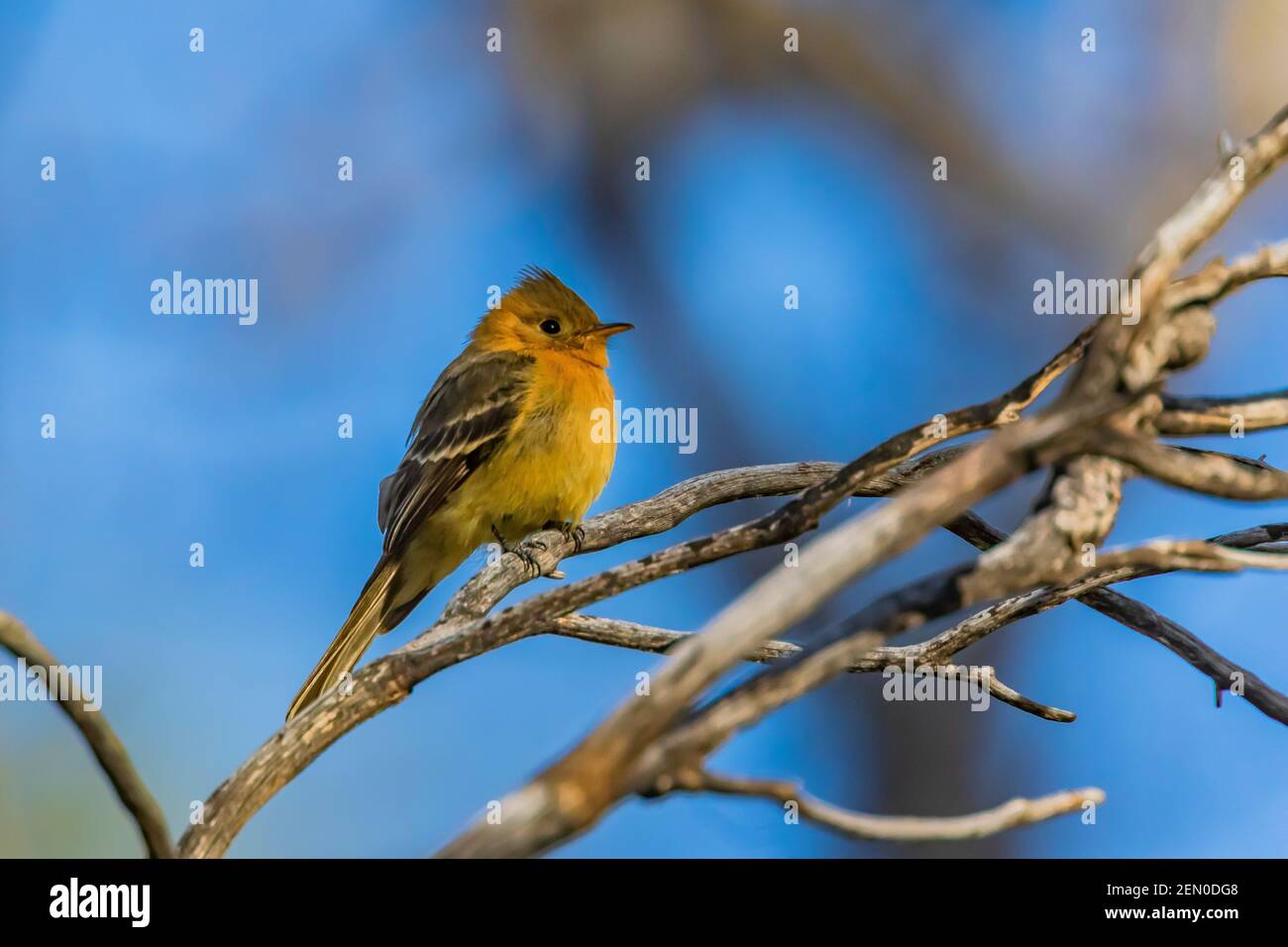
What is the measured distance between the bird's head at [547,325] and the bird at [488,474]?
20 cm

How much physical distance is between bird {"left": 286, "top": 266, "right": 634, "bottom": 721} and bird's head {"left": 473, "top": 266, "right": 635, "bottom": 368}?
0.66 feet

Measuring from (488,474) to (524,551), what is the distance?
64 cm

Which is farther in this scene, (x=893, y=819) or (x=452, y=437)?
(x=452, y=437)

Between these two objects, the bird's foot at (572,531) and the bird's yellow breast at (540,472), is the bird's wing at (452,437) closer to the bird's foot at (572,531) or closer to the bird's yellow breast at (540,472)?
the bird's yellow breast at (540,472)

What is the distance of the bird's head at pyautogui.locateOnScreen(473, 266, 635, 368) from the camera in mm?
6324

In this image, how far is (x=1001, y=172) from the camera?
314 inches

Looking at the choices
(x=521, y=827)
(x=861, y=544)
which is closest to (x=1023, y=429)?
(x=861, y=544)

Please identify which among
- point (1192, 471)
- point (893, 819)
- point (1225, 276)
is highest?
point (1225, 276)

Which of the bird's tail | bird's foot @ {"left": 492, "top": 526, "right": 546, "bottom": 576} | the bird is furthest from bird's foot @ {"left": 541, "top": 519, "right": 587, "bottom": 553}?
the bird's tail

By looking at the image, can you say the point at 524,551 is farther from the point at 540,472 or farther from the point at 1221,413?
the point at 1221,413

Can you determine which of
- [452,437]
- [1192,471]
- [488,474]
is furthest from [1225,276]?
[452,437]

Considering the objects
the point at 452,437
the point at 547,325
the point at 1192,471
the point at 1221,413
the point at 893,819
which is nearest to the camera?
the point at 893,819

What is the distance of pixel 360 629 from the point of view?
4.98 metres

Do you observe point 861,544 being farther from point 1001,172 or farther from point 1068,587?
point 1001,172
